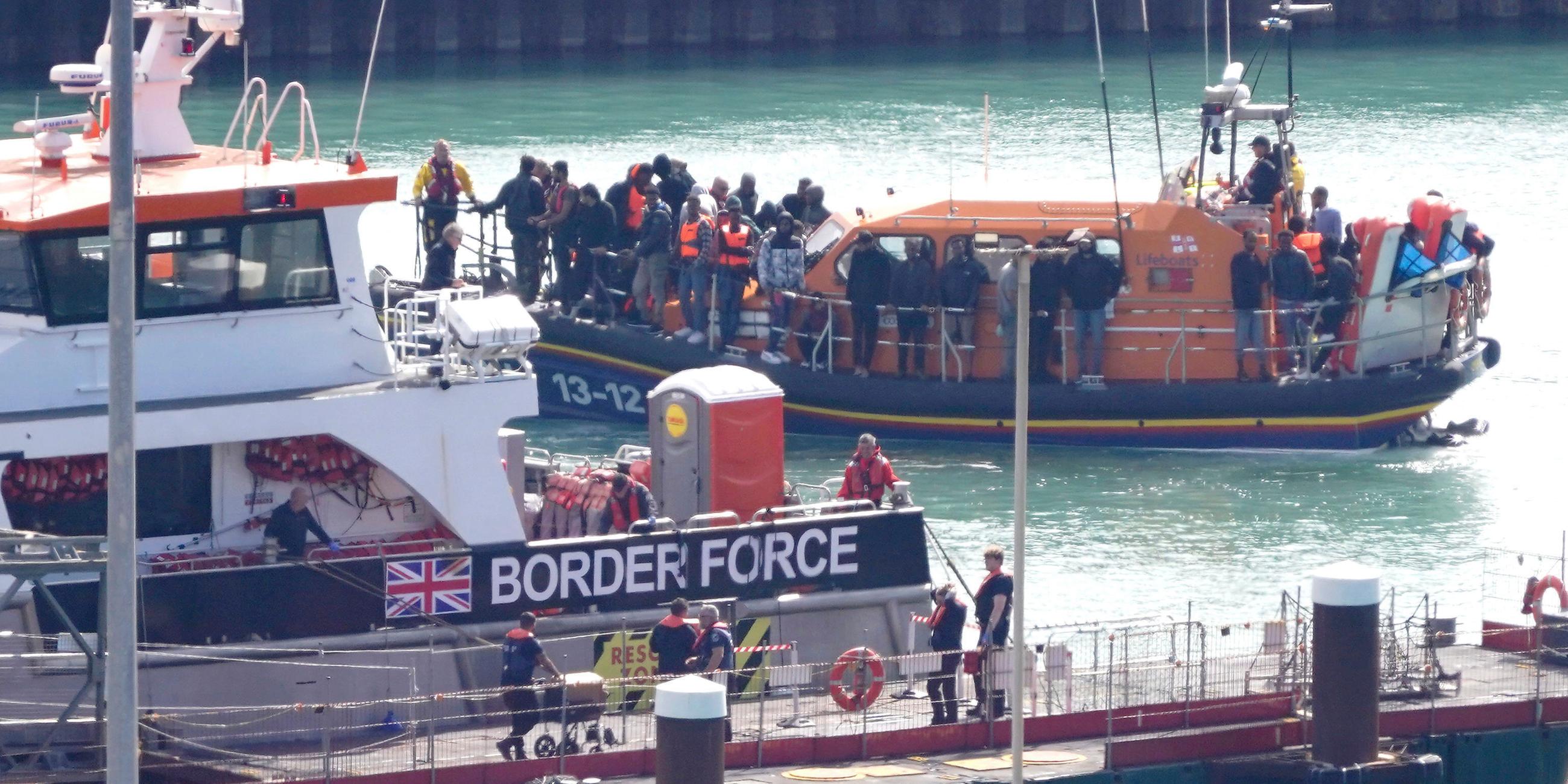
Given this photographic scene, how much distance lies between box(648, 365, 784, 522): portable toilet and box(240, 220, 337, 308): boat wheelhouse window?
198 centimetres

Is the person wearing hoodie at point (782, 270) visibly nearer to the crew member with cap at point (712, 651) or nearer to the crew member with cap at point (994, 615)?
the crew member with cap at point (994, 615)

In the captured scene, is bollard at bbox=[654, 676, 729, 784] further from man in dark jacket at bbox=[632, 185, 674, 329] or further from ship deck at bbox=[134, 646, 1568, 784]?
man in dark jacket at bbox=[632, 185, 674, 329]

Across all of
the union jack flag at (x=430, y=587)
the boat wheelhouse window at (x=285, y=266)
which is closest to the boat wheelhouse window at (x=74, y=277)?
the boat wheelhouse window at (x=285, y=266)

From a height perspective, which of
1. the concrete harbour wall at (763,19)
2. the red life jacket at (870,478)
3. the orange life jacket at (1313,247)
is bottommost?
the red life jacket at (870,478)

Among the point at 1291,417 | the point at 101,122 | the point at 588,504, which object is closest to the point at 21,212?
the point at 101,122

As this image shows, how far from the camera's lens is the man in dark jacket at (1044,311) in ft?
61.0

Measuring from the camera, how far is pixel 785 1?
148 ft

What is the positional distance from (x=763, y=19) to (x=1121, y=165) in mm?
13549

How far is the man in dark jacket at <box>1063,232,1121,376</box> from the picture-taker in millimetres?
18500

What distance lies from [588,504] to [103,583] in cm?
314

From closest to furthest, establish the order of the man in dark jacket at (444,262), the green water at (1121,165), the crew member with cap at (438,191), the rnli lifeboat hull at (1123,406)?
the man in dark jacket at (444,262) < the green water at (1121,165) < the rnli lifeboat hull at (1123,406) < the crew member with cap at (438,191)

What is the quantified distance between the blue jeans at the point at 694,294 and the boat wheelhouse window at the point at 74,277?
8.80 metres

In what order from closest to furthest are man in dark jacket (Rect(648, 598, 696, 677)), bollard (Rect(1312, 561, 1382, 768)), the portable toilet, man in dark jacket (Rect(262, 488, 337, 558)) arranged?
bollard (Rect(1312, 561, 1382, 768)) < man in dark jacket (Rect(648, 598, 696, 677)) < man in dark jacket (Rect(262, 488, 337, 558)) < the portable toilet

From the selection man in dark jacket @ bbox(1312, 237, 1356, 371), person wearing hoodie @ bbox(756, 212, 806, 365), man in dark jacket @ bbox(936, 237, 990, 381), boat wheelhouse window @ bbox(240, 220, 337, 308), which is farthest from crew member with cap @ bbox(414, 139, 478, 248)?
boat wheelhouse window @ bbox(240, 220, 337, 308)
